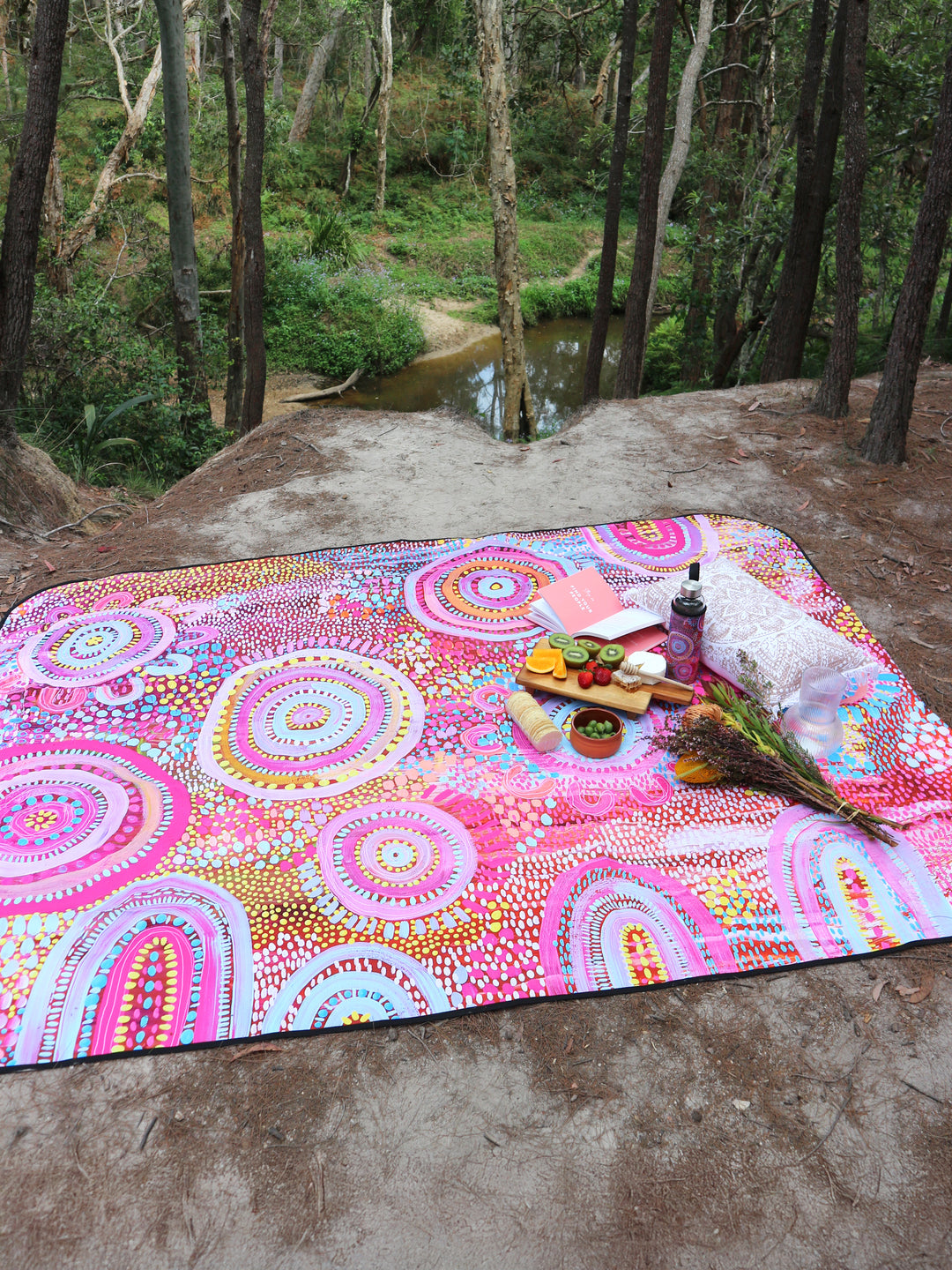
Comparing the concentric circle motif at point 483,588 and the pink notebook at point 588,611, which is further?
the concentric circle motif at point 483,588

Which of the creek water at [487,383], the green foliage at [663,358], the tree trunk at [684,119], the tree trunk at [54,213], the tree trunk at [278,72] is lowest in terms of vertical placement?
the creek water at [487,383]

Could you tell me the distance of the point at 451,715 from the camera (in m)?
2.92

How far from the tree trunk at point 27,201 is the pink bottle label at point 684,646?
4167mm

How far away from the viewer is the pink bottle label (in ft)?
9.43

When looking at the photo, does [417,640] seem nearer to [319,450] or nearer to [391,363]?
[319,450]

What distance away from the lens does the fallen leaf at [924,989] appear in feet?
6.84

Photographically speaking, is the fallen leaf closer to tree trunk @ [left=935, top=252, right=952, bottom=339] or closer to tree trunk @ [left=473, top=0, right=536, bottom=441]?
tree trunk @ [left=473, top=0, right=536, bottom=441]

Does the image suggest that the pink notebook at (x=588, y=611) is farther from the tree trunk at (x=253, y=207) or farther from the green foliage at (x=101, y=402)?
the tree trunk at (x=253, y=207)

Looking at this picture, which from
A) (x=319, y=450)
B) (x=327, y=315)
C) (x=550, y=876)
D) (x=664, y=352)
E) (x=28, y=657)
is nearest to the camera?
(x=550, y=876)

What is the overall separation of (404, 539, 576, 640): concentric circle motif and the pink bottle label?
0.62 meters

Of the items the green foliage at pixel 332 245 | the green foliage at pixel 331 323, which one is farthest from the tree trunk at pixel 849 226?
the green foliage at pixel 332 245

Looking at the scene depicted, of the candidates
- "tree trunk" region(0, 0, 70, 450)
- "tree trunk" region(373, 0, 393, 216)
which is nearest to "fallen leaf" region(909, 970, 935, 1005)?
"tree trunk" region(0, 0, 70, 450)

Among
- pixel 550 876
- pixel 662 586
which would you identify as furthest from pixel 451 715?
pixel 662 586

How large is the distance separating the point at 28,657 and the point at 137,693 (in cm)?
52
